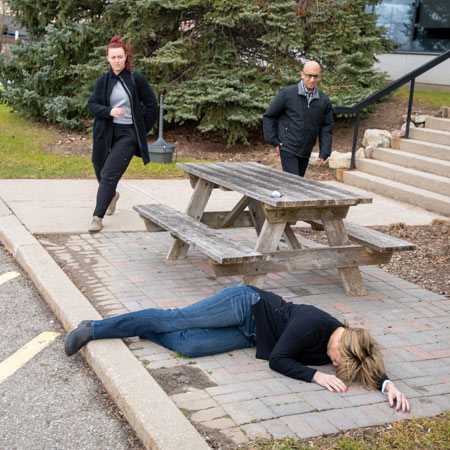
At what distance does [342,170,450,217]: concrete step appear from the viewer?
A: 912 cm

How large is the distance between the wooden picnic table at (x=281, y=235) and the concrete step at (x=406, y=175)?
3.90m

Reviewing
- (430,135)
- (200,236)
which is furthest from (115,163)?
(430,135)

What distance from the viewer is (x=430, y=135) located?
11.0 meters

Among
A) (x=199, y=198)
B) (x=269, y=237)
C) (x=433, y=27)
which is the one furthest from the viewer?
(x=433, y=27)

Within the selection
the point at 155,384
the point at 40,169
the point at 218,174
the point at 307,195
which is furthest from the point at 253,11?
the point at 155,384

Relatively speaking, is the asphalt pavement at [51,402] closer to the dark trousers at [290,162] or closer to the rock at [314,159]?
the dark trousers at [290,162]

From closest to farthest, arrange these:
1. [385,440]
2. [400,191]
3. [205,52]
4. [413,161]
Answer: [385,440], [400,191], [413,161], [205,52]

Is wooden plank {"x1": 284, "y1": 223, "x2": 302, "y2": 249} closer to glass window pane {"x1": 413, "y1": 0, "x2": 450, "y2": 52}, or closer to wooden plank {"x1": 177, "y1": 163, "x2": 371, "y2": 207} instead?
wooden plank {"x1": 177, "y1": 163, "x2": 371, "y2": 207}

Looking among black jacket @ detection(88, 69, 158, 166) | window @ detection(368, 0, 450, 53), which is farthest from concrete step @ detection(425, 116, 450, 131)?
window @ detection(368, 0, 450, 53)

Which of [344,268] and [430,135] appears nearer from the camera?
[344,268]

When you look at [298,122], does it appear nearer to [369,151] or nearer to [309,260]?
[309,260]

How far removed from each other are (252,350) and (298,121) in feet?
11.1

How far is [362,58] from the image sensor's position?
12.7m

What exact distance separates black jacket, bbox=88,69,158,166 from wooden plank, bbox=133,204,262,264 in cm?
95
